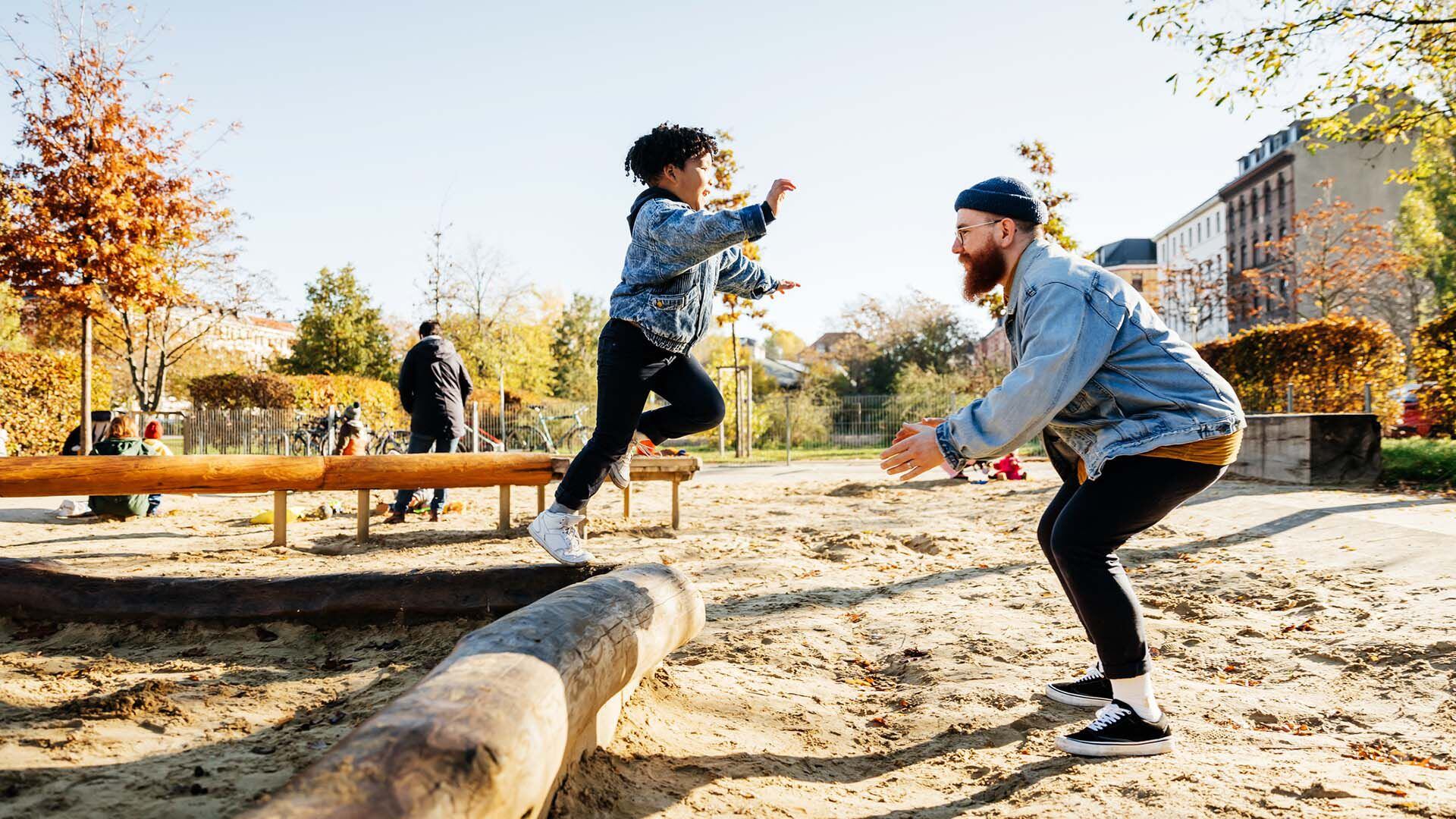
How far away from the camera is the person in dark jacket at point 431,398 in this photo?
880 centimetres

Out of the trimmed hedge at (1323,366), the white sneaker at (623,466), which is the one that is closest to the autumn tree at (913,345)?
the trimmed hedge at (1323,366)

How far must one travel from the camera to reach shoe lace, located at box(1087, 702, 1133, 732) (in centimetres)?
281

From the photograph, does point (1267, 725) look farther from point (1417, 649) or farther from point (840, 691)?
point (840, 691)

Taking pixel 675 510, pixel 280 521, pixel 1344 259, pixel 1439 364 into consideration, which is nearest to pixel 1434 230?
pixel 1344 259

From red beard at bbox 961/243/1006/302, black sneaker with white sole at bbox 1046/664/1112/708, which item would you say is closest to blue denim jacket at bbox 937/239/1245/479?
red beard at bbox 961/243/1006/302

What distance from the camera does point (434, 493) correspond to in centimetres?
862

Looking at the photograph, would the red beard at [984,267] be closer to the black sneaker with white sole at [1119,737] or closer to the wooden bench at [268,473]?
the black sneaker with white sole at [1119,737]

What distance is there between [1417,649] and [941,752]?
2.22 metres

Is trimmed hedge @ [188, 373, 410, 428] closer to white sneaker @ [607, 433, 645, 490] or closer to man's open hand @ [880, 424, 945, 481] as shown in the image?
white sneaker @ [607, 433, 645, 490]

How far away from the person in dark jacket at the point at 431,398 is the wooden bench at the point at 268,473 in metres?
1.83

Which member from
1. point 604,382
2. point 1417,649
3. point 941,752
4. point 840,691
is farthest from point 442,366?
point 1417,649

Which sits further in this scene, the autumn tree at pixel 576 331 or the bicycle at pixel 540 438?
the autumn tree at pixel 576 331

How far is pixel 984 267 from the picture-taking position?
302 cm

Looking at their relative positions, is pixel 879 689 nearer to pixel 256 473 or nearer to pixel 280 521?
pixel 256 473
